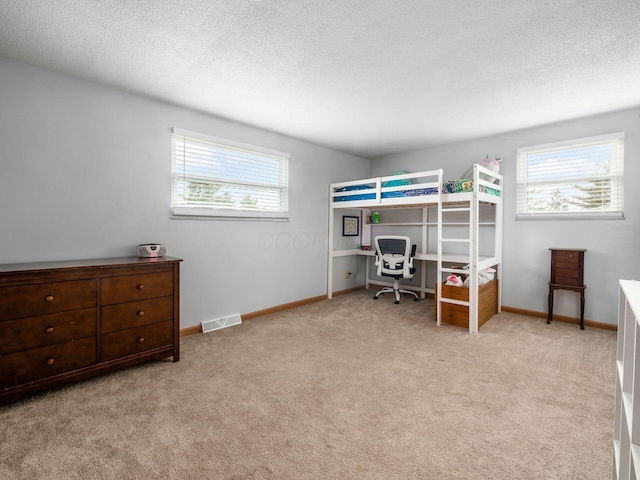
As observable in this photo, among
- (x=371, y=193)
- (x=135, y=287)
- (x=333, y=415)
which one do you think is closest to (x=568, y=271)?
(x=371, y=193)

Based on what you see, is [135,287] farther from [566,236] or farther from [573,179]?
[573,179]

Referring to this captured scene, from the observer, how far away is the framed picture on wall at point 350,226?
533 centimetres

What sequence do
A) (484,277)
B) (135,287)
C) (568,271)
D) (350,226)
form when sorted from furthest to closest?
1. (350,226)
2. (484,277)
3. (568,271)
4. (135,287)

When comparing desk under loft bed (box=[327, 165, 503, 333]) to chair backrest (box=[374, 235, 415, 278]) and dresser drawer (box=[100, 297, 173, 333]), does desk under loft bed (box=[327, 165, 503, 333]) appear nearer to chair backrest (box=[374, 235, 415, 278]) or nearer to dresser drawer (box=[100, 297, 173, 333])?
chair backrest (box=[374, 235, 415, 278])

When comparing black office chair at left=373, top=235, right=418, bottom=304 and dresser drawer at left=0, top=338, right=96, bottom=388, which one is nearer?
dresser drawer at left=0, top=338, right=96, bottom=388

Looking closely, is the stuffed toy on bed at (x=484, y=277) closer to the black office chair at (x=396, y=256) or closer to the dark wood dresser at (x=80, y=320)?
the black office chair at (x=396, y=256)

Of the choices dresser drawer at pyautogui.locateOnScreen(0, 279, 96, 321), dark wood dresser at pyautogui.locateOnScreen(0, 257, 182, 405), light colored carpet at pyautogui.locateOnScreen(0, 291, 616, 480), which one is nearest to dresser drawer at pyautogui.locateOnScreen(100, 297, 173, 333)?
dark wood dresser at pyautogui.locateOnScreen(0, 257, 182, 405)

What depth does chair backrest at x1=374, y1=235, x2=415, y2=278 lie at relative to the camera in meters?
4.61

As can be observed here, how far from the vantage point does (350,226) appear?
→ 5.45 m

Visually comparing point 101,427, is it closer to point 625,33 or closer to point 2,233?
point 2,233

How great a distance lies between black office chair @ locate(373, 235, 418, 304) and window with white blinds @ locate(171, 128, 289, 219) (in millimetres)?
1585

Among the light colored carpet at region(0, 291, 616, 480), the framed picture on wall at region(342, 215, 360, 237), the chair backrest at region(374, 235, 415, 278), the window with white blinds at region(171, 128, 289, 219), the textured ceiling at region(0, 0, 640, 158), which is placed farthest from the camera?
the framed picture on wall at region(342, 215, 360, 237)

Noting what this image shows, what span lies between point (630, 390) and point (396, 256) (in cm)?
362

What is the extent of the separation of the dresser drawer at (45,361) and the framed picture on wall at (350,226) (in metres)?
3.82
